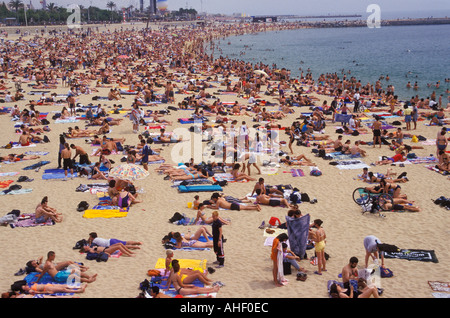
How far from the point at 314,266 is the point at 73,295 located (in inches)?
175

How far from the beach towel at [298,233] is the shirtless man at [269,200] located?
2.65 m

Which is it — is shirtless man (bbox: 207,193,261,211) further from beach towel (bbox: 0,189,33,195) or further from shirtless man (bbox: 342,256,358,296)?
beach towel (bbox: 0,189,33,195)

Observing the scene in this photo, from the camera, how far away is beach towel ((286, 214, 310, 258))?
8.23 meters

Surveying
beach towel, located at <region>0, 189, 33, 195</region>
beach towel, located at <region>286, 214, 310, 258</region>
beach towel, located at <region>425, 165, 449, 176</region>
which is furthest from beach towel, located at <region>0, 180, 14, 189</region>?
beach towel, located at <region>425, 165, 449, 176</region>

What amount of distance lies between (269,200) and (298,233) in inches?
113

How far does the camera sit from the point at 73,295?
706 centimetres

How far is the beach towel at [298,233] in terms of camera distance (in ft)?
27.0

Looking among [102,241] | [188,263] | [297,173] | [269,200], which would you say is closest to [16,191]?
[102,241]

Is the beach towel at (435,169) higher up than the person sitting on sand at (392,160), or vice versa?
the person sitting on sand at (392,160)

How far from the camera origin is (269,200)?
11102mm

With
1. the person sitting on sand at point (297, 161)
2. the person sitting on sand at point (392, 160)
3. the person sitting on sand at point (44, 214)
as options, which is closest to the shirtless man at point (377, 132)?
the person sitting on sand at point (392, 160)

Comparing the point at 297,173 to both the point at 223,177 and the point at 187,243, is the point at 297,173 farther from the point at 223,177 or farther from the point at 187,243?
the point at 187,243

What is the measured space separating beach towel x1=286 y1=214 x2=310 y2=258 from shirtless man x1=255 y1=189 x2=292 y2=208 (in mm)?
2646

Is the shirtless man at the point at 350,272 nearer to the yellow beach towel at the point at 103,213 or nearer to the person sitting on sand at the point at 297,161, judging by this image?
the yellow beach towel at the point at 103,213
